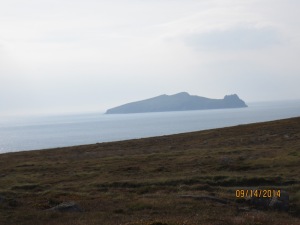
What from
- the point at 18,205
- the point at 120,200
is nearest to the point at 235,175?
the point at 120,200

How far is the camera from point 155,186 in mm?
33375

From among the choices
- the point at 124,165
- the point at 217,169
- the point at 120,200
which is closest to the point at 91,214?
the point at 120,200

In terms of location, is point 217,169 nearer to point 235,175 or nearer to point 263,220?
point 235,175

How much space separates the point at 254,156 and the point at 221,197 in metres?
20.6

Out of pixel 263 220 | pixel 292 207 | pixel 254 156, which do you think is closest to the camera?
pixel 263 220

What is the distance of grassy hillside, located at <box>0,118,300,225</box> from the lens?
73.3 ft

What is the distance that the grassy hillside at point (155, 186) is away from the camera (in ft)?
73.3

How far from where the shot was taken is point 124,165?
47938 millimetres

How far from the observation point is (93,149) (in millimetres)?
74500

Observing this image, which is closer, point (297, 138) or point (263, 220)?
point (263, 220)

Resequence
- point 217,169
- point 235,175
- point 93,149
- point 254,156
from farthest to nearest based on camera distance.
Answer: point 93,149
point 254,156
point 217,169
point 235,175
